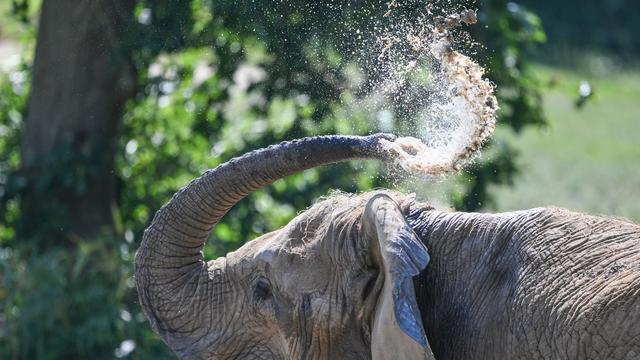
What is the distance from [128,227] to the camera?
8305 mm

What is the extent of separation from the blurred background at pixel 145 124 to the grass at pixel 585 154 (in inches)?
72.8

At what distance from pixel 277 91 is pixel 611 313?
14.4ft

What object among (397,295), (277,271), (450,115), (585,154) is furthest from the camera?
(585,154)

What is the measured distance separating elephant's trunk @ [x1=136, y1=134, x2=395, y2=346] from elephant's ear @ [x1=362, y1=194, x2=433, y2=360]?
0.33m

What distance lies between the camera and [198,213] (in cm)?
405

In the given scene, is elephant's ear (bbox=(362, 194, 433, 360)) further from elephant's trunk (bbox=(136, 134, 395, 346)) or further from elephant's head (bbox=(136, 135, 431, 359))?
elephant's trunk (bbox=(136, 134, 395, 346))

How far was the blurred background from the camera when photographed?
22.9ft

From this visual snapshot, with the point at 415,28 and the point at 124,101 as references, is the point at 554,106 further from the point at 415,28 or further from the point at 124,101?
the point at 415,28

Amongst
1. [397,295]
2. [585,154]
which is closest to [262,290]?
[397,295]

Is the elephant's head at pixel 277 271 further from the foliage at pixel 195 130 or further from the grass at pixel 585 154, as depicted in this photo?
the grass at pixel 585 154

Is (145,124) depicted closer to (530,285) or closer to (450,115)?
(450,115)

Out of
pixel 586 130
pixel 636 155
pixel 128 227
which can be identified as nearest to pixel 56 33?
pixel 128 227

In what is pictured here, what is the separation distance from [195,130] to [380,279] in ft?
15.3

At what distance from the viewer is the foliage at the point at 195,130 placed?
689cm
